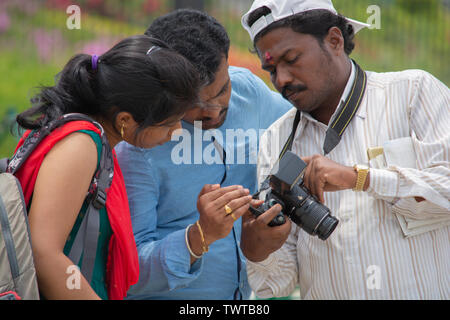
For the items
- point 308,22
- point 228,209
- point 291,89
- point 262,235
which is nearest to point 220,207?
point 228,209

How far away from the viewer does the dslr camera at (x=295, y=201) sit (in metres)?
2.07

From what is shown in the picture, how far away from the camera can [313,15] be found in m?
2.36

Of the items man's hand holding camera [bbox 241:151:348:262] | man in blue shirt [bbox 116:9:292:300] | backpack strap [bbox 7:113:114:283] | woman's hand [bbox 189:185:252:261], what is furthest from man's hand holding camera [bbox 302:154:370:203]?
backpack strap [bbox 7:113:114:283]

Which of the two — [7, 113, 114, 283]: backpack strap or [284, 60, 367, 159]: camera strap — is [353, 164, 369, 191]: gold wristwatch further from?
[7, 113, 114, 283]: backpack strap

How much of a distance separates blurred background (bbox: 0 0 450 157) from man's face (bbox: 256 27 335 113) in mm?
3160

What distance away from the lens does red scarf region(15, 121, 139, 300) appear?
1844mm

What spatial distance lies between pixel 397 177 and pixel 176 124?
840mm

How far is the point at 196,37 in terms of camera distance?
246cm

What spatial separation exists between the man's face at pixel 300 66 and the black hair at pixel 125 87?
1.40 ft

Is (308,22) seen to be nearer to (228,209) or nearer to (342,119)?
(342,119)

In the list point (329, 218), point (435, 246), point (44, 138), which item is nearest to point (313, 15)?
point (329, 218)

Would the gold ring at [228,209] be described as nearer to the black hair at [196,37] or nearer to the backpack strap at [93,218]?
the backpack strap at [93,218]

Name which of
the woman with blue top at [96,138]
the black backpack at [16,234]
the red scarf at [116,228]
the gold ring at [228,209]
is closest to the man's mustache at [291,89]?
the woman with blue top at [96,138]

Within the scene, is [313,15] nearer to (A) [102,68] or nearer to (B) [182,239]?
(A) [102,68]
